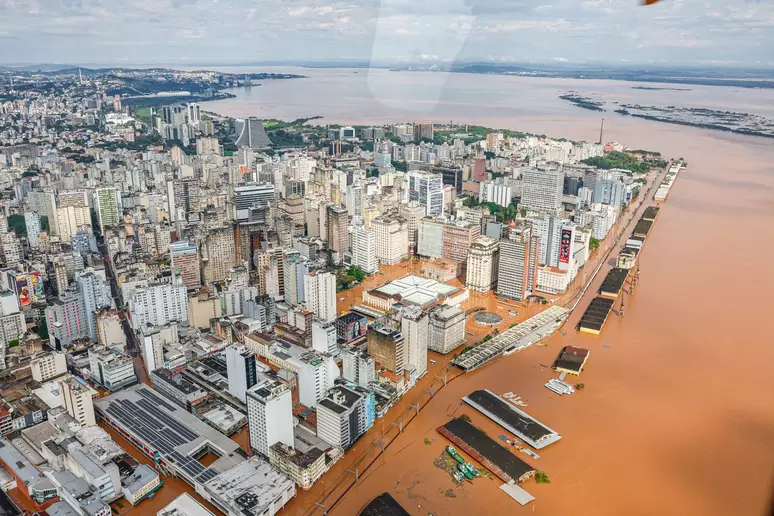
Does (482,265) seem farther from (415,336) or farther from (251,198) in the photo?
(251,198)

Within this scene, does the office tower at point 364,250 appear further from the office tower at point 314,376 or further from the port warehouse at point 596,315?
the office tower at point 314,376

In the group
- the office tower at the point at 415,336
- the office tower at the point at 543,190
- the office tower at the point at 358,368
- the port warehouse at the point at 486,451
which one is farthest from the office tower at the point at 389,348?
→ the office tower at the point at 543,190

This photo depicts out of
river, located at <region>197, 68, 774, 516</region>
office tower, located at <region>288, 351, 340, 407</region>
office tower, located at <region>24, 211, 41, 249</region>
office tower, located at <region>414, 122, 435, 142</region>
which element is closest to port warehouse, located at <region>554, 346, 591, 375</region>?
river, located at <region>197, 68, 774, 516</region>

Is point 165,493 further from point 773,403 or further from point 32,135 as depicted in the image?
point 32,135

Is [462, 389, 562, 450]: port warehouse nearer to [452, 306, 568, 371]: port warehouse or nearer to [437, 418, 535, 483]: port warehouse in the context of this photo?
[437, 418, 535, 483]: port warehouse

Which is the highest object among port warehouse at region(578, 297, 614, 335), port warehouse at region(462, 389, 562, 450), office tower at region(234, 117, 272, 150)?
office tower at region(234, 117, 272, 150)

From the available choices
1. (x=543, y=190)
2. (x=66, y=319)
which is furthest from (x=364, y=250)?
(x=543, y=190)

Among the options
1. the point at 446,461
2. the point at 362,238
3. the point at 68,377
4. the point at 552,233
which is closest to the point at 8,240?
the point at 68,377
